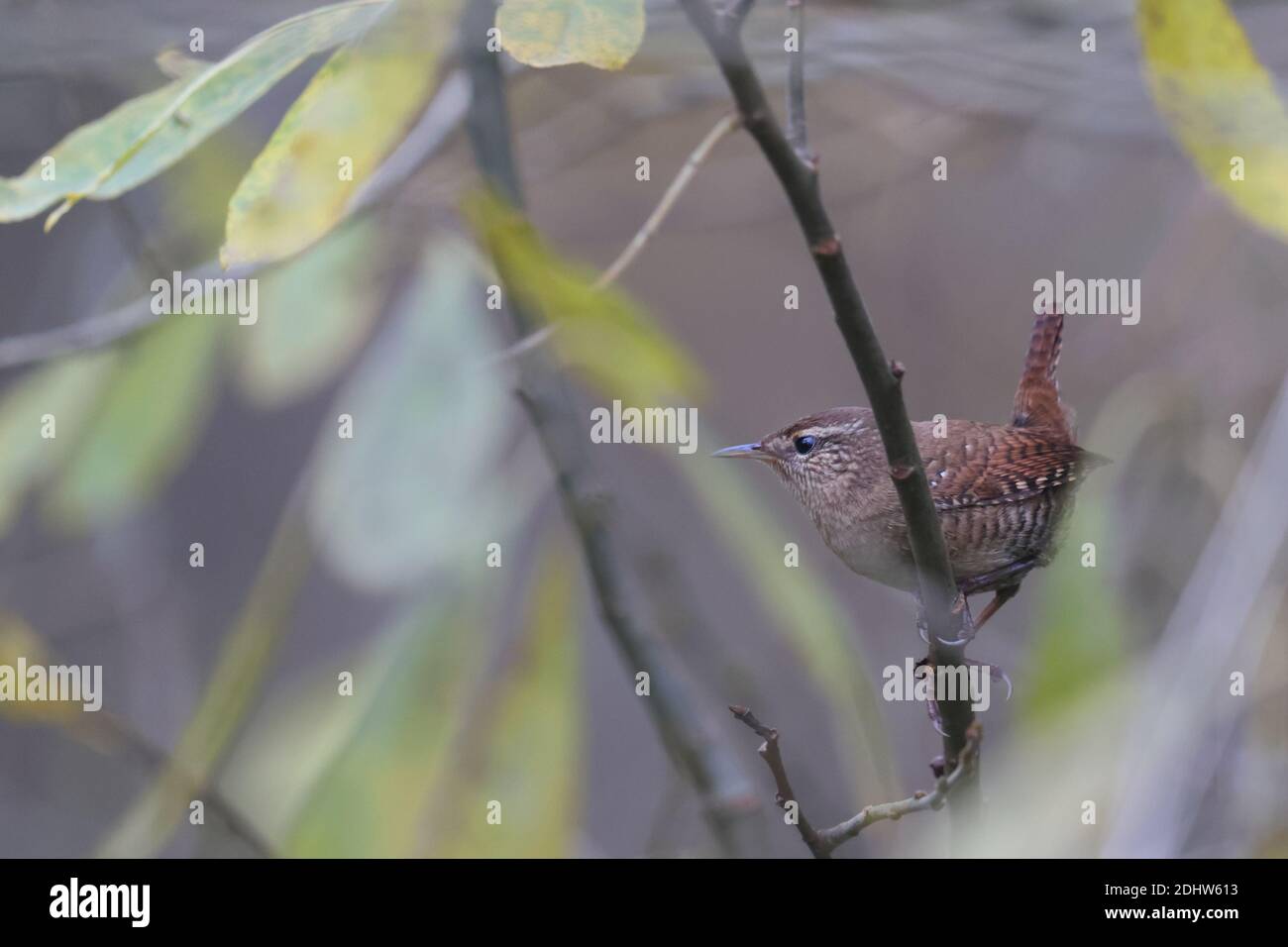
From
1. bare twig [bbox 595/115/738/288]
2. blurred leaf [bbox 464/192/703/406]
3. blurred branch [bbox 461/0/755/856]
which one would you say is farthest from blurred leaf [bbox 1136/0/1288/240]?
blurred branch [bbox 461/0/755/856]

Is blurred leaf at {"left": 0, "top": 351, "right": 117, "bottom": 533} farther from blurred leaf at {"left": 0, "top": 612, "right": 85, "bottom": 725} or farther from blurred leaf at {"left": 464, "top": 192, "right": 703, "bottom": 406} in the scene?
blurred leaf at {"left": 464, "top": 192, "right": 703, "bottom": 406}

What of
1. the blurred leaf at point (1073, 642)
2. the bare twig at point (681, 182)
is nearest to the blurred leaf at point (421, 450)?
the bare twig at point (681, 182)

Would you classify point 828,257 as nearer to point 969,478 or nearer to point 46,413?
point 969,478

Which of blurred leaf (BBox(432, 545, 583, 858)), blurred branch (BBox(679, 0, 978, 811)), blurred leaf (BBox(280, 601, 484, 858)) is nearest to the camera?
blurred branch (BBox(679, 0, 978, 811))

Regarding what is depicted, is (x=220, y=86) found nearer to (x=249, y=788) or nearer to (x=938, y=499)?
(x=938, y=499)

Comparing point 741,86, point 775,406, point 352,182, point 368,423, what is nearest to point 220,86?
point 352,182

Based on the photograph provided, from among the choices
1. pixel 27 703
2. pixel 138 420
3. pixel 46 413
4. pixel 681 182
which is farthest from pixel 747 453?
pixel 46 413

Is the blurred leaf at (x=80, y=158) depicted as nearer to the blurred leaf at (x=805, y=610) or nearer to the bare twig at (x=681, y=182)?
the bare twig at (x=681, y=182)
